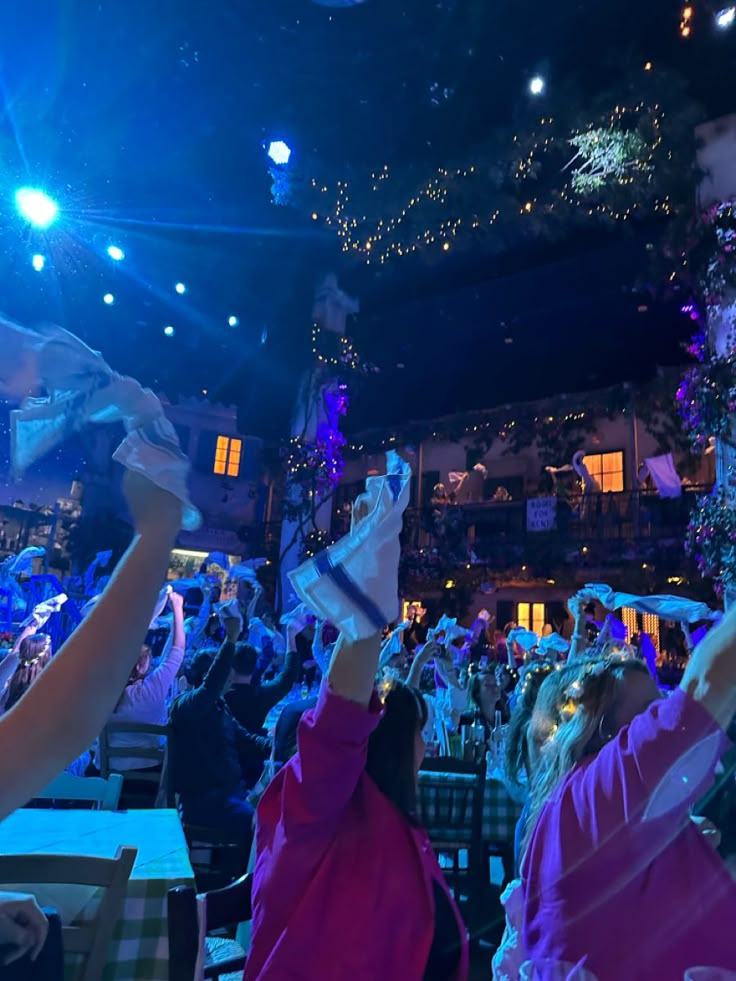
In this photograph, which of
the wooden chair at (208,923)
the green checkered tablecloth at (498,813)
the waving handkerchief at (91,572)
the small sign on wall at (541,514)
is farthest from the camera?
the small sign on wall at (541,514)

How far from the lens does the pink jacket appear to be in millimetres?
1294

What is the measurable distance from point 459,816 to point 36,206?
11.7 metres

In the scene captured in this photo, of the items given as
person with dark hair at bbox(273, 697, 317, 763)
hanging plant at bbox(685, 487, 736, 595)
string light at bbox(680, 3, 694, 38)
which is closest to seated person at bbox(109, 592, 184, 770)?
person with dark hair at bbox(273, 697, 317, 763)

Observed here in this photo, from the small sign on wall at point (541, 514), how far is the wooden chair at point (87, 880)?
56.3 ft

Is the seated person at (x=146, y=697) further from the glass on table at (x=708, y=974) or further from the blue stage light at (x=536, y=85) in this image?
the blue stage light at (x=536, y=85)

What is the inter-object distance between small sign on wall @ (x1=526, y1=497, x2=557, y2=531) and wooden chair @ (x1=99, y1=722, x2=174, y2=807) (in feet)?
47.1

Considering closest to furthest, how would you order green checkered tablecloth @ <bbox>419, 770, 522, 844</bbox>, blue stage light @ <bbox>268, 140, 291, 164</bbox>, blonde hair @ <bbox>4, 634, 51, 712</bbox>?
blonde hair @ <bbox>4, 634, 51, 712</bbox>, green checkered tablecloth @ <bbox>419, 770, 522, 844</bbox>, blue stage light @ <bbox>268, 140, 291, 164</bbox>

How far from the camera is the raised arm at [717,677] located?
44.8 inches

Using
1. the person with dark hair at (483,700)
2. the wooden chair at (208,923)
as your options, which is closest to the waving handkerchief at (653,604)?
the person with dark hair at (483,700)

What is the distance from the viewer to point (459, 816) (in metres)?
4.53

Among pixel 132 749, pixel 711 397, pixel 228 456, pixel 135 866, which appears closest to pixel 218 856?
pixel 132 749

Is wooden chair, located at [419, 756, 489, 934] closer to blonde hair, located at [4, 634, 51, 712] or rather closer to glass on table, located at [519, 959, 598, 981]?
blonde hair, located at [4, 634, 51, 712]

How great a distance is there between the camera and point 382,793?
4.97ft

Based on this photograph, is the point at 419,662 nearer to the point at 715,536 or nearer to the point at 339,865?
the point at 339,865
